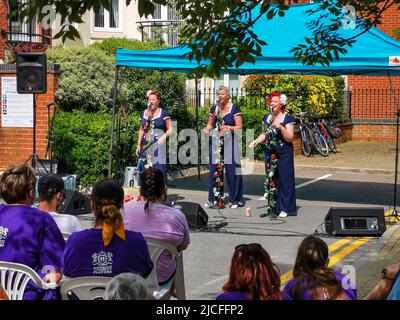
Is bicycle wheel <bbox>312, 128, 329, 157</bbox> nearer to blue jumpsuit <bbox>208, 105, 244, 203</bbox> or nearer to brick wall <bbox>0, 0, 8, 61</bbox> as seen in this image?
brick wall <bbox>0, 0, 8, 61</bbox>

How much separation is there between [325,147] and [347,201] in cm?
801

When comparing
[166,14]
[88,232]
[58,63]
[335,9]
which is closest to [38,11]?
[88,232]

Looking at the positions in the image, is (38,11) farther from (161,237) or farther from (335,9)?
(335,9)

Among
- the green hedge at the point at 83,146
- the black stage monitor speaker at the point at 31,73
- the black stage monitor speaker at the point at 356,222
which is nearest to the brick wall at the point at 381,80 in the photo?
the green hedge at the point at 83,146

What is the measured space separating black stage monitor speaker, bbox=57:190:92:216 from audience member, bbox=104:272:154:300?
856 cm

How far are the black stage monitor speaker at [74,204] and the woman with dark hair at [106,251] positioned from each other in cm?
704

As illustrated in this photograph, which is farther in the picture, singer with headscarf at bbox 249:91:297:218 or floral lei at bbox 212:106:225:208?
floral lei at bbox 212:106:225:208

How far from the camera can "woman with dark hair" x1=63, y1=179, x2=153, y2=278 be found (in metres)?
5.68

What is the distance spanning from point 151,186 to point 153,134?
713cm

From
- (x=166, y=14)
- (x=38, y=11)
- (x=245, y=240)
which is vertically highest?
(x=166, y=14)

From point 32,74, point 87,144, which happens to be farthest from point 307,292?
point 87,144

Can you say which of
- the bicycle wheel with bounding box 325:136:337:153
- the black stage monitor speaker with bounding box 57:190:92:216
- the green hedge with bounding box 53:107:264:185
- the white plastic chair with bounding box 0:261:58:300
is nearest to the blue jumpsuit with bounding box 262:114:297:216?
the black stage monitor speaker with bounding box 57:190:92:216

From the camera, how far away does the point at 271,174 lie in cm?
1323

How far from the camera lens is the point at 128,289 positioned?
14.0 ft
